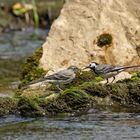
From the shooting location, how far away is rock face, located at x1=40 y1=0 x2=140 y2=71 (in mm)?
12375

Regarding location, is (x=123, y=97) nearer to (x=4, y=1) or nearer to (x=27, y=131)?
(x=27, y=131)

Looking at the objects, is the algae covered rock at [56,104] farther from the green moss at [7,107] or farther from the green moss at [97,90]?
the green moss at [97,90]

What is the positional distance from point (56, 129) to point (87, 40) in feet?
10.2

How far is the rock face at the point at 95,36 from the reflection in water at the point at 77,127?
195 centimetres

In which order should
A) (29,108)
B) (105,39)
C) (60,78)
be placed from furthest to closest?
1. (105,39)
2. (60,78)
3. (29,108)

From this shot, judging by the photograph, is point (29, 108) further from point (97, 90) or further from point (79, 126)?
point (97, 90)

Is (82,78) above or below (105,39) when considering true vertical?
below

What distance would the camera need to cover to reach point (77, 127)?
9.80 metres

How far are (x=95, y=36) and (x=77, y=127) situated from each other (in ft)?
10.1

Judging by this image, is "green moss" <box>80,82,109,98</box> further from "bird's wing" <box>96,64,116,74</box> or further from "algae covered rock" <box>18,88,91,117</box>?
"bird's wing" <box>96,64,116,74</box>

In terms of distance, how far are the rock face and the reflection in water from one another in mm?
1946

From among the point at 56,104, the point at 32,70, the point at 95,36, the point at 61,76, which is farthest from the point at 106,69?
the point at 32,70

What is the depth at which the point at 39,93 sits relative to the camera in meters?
11.3

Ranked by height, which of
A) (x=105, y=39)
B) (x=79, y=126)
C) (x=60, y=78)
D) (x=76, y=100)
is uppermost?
(x=105, y=39)
